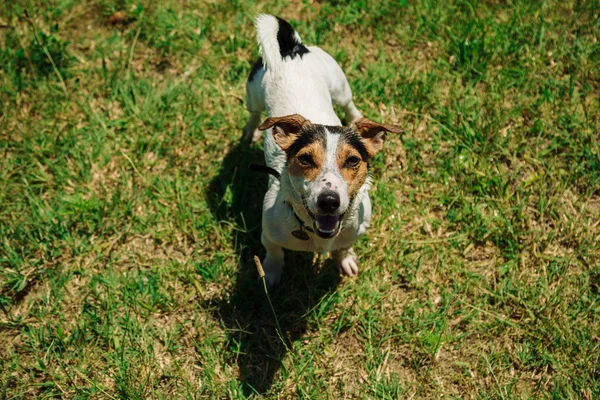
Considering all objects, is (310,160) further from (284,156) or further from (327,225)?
(284,156)

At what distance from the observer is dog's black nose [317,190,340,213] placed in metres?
3.15

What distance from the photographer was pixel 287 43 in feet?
14.3

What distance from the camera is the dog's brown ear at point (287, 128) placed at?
3.55 meters

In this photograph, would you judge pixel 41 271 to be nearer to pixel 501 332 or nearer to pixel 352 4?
pixel 501 332

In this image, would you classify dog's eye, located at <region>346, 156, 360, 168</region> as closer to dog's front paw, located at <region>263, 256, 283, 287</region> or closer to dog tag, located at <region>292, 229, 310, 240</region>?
dog tag, located at <region>292, 229, 310, 240</region>

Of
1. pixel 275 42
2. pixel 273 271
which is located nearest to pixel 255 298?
pixel 273 271

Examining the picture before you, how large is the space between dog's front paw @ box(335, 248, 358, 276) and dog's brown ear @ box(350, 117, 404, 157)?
1117 mm

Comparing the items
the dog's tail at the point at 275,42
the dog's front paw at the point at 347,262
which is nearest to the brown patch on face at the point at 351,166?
the dog's front paw at the point at 347,262

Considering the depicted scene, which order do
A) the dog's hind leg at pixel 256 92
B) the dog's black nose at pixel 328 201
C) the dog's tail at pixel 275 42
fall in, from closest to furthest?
the dog's black nose at pixel 328 201, the dog's tail at pixel 275 42, the dog's hind leg at pixel 256 92

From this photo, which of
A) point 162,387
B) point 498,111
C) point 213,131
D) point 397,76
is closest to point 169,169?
point 213,131

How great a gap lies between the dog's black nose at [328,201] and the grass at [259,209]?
151cm

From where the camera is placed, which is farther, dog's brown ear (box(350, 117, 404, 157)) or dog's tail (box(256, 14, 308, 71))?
dog's tail (box(256, 14, 308, 71))

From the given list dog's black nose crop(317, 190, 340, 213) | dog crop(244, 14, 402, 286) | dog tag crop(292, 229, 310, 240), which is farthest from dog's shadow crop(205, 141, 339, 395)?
dog's black nose crop(317, 190, 340, 213)

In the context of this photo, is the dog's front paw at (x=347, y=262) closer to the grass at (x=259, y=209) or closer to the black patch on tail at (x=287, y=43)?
the grass at (x=259, y=209)
